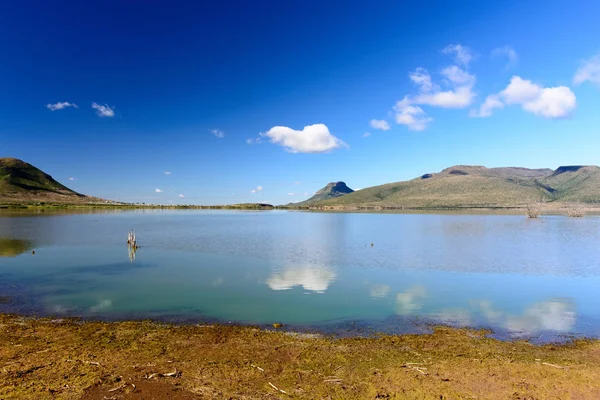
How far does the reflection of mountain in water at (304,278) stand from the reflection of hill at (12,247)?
27.3 meters

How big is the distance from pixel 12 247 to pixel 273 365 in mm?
42136

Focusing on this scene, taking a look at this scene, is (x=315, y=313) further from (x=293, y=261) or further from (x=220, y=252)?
(x=220, y=252)

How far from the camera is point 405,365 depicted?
11.1m

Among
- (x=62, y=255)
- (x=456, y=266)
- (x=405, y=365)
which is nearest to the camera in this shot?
(x=405, y=365)

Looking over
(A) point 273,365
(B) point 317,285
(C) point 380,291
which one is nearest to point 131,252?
(B) point 317,285

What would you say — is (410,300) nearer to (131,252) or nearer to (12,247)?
(131,252)

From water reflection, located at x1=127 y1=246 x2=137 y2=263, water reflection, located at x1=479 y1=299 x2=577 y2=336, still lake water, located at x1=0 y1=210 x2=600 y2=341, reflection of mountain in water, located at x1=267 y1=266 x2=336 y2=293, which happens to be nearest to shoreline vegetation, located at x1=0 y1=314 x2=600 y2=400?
water reflection, located at x1=479 y1=299 x2=577 y2=336

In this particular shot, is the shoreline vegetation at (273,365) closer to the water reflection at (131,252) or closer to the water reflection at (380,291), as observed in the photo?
the water reflection at (380,291)

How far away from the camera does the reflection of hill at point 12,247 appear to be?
35222mm

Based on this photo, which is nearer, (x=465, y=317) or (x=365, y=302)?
(x=465, y=317)

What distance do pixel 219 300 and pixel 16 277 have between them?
53.4 feet

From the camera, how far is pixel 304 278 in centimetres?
2658

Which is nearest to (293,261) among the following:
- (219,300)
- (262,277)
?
(262,277)

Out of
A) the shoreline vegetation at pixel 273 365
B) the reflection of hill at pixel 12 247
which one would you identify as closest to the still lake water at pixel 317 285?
the reflection of hill at pixel 12 247
